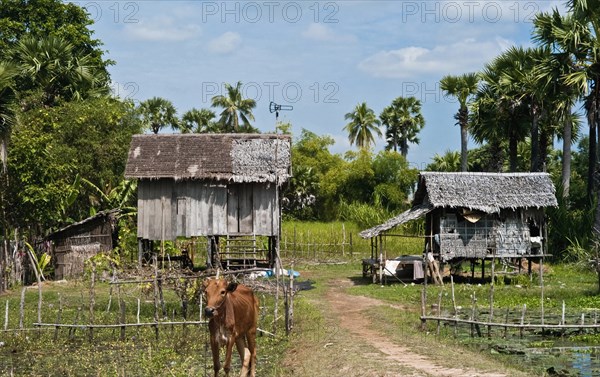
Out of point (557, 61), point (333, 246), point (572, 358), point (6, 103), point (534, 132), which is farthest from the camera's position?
point (333, 246)

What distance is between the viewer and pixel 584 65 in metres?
25.5

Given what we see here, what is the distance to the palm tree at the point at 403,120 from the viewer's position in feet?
190

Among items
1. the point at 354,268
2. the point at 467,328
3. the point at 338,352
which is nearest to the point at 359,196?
the point at 354,268

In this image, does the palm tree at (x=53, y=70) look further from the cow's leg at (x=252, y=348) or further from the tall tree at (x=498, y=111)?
the cow's leg at (x=252, y=348)

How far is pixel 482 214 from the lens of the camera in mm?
26938

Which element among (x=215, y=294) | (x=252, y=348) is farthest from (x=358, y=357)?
(x=215, y=294)

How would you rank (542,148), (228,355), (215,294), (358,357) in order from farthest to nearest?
1. (542,148)
2. (358,357)
3. (228,355)
4. (215,294)

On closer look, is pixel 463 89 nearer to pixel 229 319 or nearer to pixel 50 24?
pixel 50 24

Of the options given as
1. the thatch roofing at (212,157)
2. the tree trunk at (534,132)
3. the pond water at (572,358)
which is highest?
the tree trunk at (534,132)

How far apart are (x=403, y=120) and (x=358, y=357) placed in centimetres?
4605

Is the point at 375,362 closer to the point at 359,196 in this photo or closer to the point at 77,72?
the point at 77,72

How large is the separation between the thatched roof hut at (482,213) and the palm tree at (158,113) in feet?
96.5

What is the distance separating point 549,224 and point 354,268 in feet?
26.1

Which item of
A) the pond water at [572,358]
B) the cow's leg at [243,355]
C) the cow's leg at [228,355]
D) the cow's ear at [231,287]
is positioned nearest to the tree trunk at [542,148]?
the pond water at [572,358]
